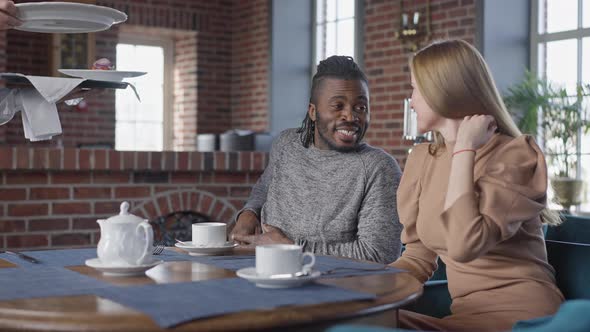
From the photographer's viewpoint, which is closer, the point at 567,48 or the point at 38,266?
the point at 38,266

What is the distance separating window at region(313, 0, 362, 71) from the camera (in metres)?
6.87

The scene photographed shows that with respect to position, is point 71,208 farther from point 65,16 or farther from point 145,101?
point 145,101

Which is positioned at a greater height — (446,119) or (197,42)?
(197,42)

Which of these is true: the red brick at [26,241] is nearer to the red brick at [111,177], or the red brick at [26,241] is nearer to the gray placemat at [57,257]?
the red brick at [111,177]

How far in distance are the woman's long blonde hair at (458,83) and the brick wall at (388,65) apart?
3.86 metres

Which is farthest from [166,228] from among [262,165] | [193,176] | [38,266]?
[38,266]

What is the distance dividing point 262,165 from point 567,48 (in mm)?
2389

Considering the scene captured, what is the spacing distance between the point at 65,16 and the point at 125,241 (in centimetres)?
57

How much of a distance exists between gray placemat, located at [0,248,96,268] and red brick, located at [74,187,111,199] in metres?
1.88

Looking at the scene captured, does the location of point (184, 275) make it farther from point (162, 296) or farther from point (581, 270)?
point (581, 270)

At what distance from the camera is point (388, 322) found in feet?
4.96

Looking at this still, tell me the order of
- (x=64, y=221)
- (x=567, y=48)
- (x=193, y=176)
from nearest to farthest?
(x=64, y=221)
(x=193, y=176)
(x=567, y=48)

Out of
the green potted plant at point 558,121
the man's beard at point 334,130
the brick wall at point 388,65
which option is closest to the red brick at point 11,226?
the man's beard at point 334,130

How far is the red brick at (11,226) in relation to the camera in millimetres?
3709
